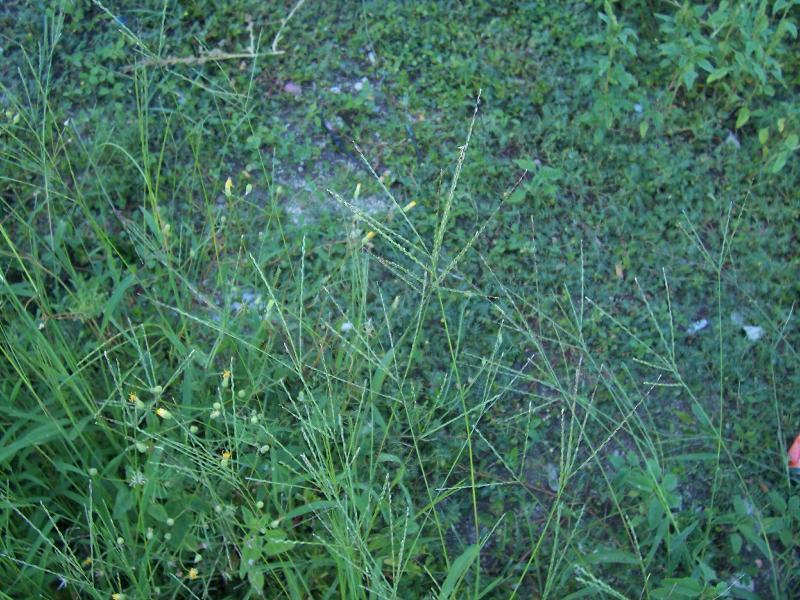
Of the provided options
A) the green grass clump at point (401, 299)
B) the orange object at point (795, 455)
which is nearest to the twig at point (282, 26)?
the green grass clump at point (401, 299)

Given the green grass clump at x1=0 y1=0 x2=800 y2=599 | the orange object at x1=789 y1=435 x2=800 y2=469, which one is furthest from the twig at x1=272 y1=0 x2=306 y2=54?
the orange object at x1=789 y1=435 x2=800 y2=469

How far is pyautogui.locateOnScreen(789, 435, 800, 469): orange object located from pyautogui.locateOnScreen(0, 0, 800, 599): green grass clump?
6 centimetres

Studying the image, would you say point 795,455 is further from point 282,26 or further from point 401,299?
point 282,26

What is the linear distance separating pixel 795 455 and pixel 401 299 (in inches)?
49.8

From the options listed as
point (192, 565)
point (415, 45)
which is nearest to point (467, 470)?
point (192, 565)

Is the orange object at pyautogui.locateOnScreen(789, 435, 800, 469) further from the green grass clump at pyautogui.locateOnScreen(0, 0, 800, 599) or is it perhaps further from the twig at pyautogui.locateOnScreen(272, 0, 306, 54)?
the twig at pyautogui.locateOnScreen(272, 0, 306, 54)

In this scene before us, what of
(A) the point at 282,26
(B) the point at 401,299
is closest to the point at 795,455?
(B) the point at 401,299

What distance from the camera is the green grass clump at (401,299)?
2.33 metres

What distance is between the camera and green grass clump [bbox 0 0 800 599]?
91.7 inches

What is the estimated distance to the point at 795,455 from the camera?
2623 millimetres

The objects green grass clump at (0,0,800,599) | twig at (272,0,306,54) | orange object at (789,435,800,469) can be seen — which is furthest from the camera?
twig at (272,0,306,54)

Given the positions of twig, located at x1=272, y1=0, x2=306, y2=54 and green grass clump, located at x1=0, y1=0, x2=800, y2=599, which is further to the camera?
twig, located at x1=272, y1=0, x2=306, y2=54

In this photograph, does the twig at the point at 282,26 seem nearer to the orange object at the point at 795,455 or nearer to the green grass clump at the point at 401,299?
the green grass clump at the point at 401,299

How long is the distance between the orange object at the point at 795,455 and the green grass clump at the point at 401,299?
6 centimetres
